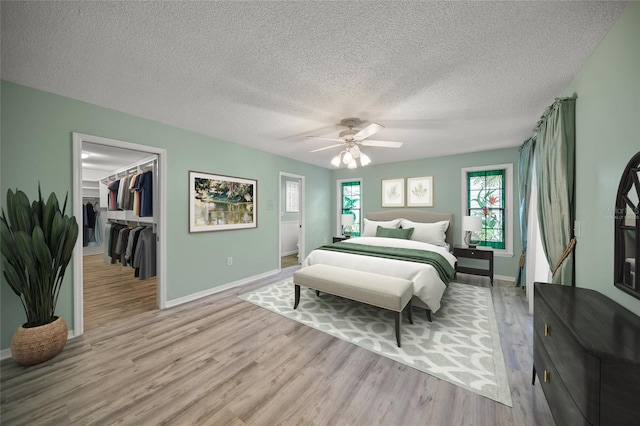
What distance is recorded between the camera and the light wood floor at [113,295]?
2.86 metres

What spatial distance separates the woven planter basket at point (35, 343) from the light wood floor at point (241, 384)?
9 cm

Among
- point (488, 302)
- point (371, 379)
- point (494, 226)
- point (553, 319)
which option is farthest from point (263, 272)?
point (494, 226)

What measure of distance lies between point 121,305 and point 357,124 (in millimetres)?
4055

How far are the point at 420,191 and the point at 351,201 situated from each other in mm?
1777

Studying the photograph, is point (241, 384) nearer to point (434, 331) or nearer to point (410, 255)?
point (434, 331)

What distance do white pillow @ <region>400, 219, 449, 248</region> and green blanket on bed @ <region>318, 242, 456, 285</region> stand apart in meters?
1.00

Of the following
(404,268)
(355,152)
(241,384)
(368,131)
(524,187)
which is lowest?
(241,384)

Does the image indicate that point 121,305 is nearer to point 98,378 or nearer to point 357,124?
point 98,378

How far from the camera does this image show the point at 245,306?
10.2 ft

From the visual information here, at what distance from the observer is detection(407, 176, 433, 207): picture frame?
193 inches

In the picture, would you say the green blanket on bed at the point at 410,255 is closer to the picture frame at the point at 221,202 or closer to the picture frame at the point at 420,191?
the picture frame at the point at 221,202

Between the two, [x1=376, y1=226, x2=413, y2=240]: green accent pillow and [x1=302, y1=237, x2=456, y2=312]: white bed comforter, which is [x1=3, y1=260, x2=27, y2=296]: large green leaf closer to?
[x1=302, y1=237, x2=456, y2=312]: white bed comforter

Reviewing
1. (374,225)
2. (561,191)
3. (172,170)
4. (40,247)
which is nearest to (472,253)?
(374,225)

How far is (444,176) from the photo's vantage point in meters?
4.73
